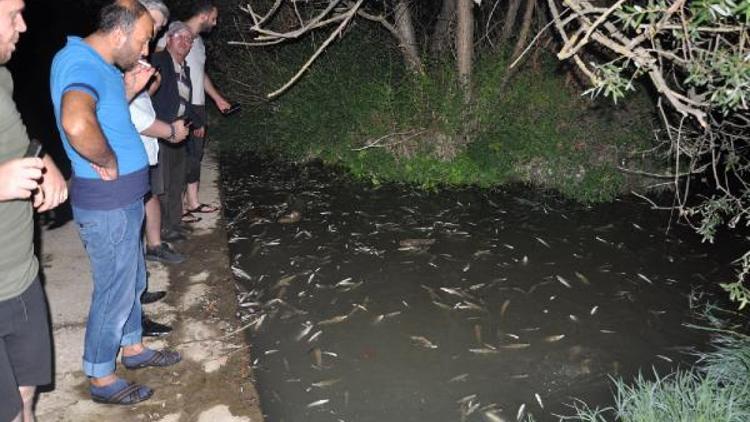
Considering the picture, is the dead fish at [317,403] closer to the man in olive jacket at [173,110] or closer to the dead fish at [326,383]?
the dead fish at [326,383]

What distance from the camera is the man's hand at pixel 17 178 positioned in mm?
2486

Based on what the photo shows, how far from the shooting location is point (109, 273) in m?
3.77

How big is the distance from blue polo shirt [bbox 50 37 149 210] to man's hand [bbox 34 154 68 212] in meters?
0.54

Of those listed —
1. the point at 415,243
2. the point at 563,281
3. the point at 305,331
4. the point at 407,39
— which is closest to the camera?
the point at 305,331

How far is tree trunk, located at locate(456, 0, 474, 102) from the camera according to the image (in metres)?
9.53

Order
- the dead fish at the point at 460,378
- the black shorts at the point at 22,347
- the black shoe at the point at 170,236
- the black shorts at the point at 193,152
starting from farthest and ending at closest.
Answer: the black shorts at the point at 193,152
the black shoe at the point at 170,236
the dead fish at the point at 460,378
the black shorts at the point at 22,347

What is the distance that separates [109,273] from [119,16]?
1603 mm

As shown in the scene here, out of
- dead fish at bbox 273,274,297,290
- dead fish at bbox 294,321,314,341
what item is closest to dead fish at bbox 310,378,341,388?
dead fish at bbox 294,321,314,341

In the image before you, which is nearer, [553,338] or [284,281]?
[553,338]

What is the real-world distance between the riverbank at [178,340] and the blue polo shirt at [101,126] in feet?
4.64

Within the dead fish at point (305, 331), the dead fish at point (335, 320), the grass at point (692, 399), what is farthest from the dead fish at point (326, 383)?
the grass at point (692, 399)

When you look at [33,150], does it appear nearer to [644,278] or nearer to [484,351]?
[484,351]

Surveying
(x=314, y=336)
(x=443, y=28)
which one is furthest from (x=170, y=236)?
(x=443, y=28)

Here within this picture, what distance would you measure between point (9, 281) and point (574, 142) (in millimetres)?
8319
